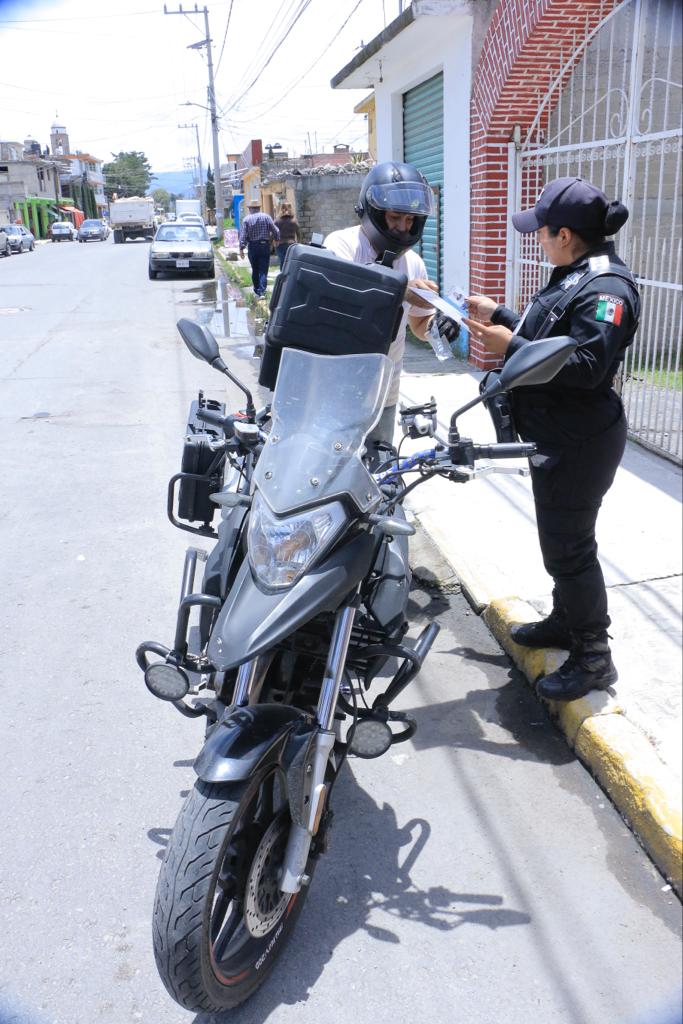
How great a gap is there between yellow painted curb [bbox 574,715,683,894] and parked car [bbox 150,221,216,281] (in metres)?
21.3

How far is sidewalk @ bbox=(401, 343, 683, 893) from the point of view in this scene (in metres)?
2.73

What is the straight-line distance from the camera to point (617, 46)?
7965 mm

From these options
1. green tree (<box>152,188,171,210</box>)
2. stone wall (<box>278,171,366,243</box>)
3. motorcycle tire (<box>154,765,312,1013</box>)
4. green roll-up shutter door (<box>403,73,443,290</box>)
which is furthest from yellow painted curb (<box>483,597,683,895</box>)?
green tree (<box>152,188,171,210</box>)

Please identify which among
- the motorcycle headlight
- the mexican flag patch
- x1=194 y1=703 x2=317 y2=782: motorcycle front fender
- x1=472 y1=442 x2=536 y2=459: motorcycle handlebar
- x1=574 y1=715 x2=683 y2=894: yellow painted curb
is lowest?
x1=574 y1=715 x2=683 y2=894: yellow painted curb

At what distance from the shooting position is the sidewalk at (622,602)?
273 cm

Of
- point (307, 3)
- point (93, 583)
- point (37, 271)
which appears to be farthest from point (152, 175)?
point (93, 583)

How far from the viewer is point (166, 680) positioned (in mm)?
2605

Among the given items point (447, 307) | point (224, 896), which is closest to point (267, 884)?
point (224, 896)

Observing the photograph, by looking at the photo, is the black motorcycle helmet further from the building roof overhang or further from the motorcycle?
the building roof overhang

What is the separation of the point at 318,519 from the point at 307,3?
13019mm

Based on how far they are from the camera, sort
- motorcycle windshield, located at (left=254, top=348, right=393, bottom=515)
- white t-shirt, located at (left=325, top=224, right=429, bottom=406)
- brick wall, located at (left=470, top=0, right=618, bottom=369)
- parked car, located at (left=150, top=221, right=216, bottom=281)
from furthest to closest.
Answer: parked car, located at (left=150, top=221, right=216, bottom=281), brick wall, located at (left=470, top=0, right=618, bottom=369), white t-shirt, located at (left=325, top=224, right=429, bottom=406), motorcycle windshield, located at (left=254, top=348, right=393, bottom=515)

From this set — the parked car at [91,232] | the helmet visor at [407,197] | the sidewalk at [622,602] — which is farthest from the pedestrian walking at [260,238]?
the parked car at [91,232]

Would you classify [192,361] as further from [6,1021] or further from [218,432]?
[6,1021]

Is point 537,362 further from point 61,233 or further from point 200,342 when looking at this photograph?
point 61,233
